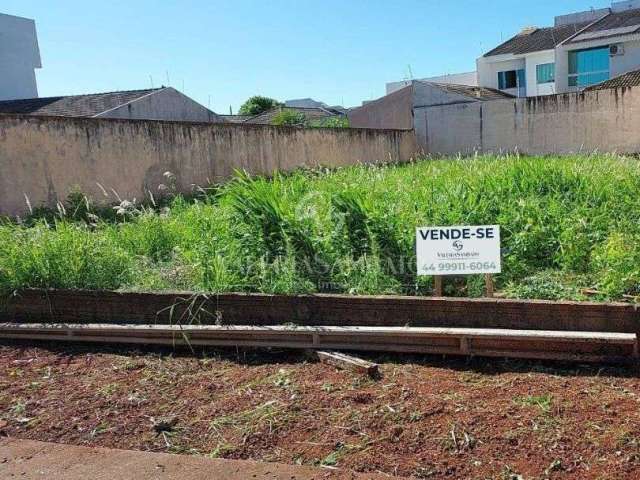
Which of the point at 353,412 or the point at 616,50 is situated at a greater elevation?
the point at 616,50

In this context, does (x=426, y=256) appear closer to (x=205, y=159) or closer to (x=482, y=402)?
(x=482, y=402)

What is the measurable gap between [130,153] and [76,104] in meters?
13.8

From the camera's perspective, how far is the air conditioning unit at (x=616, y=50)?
29.6m

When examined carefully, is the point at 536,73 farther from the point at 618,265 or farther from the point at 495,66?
the point at 618,265

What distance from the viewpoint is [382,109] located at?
26047 mm

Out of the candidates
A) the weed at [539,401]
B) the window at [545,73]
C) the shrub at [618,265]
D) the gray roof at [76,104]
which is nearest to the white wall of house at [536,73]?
the window at [545,73]

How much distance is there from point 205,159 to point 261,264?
9.68 m

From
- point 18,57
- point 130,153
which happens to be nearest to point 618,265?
point 130,153

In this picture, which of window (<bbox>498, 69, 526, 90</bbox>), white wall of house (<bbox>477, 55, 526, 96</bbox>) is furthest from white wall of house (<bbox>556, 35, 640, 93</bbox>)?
window (<bbox>498, 69, 526, 90</bbox>)

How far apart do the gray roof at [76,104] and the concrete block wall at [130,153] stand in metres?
9.83

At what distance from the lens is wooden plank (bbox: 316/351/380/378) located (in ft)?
11.3

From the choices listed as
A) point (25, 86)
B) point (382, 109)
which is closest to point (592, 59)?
point (382, 109)

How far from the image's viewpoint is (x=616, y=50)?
29.8 m

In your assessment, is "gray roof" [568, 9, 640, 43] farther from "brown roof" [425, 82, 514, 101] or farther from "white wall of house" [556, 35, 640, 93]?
"brown roof" [425, 82, 514, 101]
